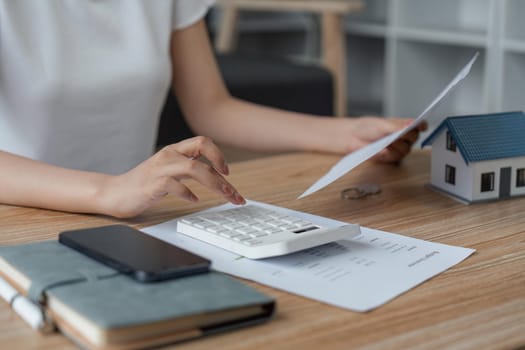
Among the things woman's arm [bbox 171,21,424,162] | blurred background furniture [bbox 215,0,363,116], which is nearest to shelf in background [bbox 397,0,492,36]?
blurred background furniture [bbox 215,0,363,116]

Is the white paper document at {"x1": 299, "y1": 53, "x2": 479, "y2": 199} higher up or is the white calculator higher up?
the white paper document at {"x1": 299, "y1": 53, "x2": 479, "y2": 199}

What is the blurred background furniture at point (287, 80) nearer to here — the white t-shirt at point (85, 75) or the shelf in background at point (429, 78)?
the shelf in background at point (429, 78)

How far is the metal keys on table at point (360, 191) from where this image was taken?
1089mm

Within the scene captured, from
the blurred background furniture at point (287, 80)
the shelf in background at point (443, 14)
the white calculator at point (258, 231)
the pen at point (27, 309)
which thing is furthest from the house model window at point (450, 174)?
the shelf in background at point (443, 14)

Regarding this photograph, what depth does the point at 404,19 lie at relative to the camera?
12.0 feet

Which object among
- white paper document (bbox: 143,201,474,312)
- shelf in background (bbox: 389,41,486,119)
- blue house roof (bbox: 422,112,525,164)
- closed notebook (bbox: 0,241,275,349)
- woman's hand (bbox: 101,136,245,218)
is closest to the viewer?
closed notebook (bbox: 0,241,275,349)

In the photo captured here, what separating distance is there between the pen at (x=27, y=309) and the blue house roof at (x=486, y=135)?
22.3 inches

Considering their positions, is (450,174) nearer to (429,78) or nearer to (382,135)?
(382,135)

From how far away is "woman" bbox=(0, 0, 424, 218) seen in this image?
129cm

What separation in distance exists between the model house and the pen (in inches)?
22.3

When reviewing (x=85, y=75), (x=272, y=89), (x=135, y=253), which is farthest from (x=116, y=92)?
(x=272, y=89)

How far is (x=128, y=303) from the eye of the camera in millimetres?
655

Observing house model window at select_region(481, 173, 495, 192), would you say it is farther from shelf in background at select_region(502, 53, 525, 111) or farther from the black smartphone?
shelf in background at select_region(502, 53, 525, 111)

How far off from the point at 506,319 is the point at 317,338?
0.16 m
